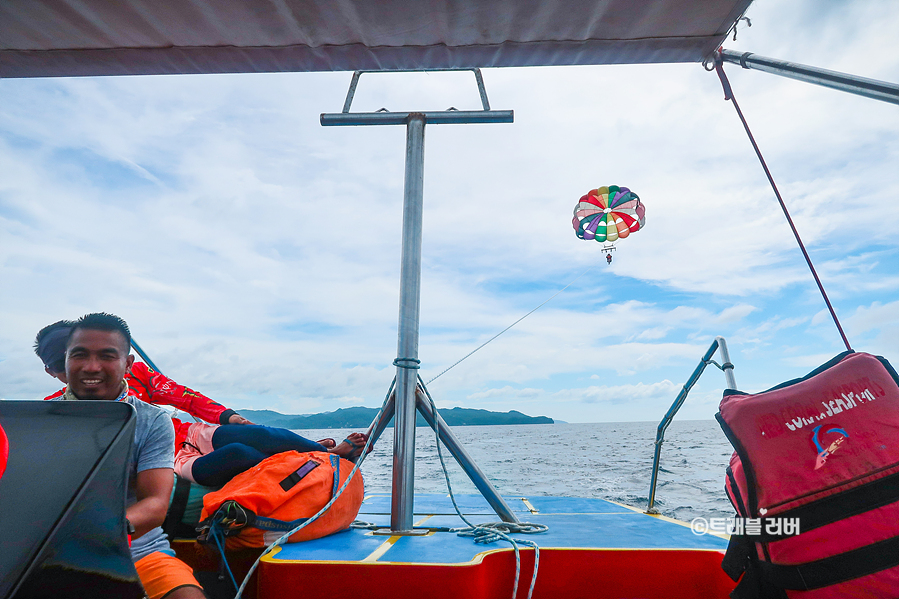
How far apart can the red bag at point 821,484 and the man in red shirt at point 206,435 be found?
204cm

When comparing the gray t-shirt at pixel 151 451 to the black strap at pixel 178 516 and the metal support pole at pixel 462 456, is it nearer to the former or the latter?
the black strap at pixel 178 516

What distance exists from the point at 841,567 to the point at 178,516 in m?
2.71

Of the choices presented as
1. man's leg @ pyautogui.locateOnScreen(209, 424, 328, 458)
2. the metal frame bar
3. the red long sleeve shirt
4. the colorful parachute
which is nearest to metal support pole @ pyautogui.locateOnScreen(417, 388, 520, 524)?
the metal frame bar

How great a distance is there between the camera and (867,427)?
1.56 metres

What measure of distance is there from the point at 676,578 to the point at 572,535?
22.0 inches

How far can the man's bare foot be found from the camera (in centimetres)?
293

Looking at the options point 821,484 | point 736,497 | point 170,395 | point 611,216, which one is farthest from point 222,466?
point 611,216

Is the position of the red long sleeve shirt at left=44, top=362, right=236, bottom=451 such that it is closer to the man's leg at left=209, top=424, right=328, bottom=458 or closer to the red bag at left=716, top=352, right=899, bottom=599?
the man's leg at left=209, top=424, right=328, bottom=458

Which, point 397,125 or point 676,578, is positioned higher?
point 397,125

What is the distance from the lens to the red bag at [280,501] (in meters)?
2.13

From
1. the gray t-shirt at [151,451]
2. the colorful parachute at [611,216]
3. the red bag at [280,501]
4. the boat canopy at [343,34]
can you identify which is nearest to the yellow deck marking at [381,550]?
the red bag at [280,501]

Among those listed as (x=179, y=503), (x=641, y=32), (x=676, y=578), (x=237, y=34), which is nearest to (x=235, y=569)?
(x=179, y=503)

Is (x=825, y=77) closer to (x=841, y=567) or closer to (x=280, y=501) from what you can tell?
(x=841, y=567)

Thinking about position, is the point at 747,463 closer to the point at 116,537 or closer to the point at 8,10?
the point at 116,537
